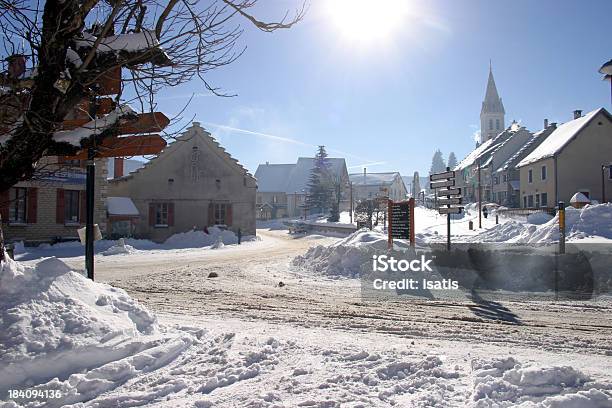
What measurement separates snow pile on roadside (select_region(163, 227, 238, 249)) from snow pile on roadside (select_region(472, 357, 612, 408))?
2570cm

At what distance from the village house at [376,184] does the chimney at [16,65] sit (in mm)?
90629

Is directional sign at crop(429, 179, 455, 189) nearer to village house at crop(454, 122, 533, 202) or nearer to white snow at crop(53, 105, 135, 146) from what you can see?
white snow at crop(53, 105, 135, 146)

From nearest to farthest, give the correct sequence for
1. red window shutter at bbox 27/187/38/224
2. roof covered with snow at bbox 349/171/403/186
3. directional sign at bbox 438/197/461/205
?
directional sign at bbox 438/197/461/205 → red window shutter at bbox 27/187/38/224 → roof covered with snow at bbox 349/171/403/186

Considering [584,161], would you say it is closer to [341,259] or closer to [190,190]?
[341,259]

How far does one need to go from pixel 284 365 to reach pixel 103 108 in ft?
16.5

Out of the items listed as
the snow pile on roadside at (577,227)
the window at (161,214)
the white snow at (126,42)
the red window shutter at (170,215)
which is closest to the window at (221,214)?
the red window shutter at (170,215)

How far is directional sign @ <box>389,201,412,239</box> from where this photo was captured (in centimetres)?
1464

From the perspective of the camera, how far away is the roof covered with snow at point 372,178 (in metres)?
100

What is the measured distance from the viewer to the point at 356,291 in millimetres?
10992

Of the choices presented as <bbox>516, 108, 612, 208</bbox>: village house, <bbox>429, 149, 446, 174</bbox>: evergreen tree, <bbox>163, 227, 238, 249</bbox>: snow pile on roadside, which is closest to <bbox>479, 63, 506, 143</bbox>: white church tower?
<bbox>429, 149, 446, 174</bbox>: evergreen tree

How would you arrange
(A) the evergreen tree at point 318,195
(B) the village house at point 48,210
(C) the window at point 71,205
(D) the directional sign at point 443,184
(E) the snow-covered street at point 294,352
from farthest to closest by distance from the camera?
1. (A) the evergreen tree at point 318,195
2. (C) the window at point 71,205
3. (B) the village house at point 48,210
4. (D) the directional sign at point 443,184
5. (E) the snow-covered street at point 294,352

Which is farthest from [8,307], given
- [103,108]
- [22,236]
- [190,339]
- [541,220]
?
[541,220]

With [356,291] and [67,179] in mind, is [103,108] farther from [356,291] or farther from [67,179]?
[67,179]

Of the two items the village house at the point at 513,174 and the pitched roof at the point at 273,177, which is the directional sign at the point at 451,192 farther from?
the pitched roof at the point at 273,177
